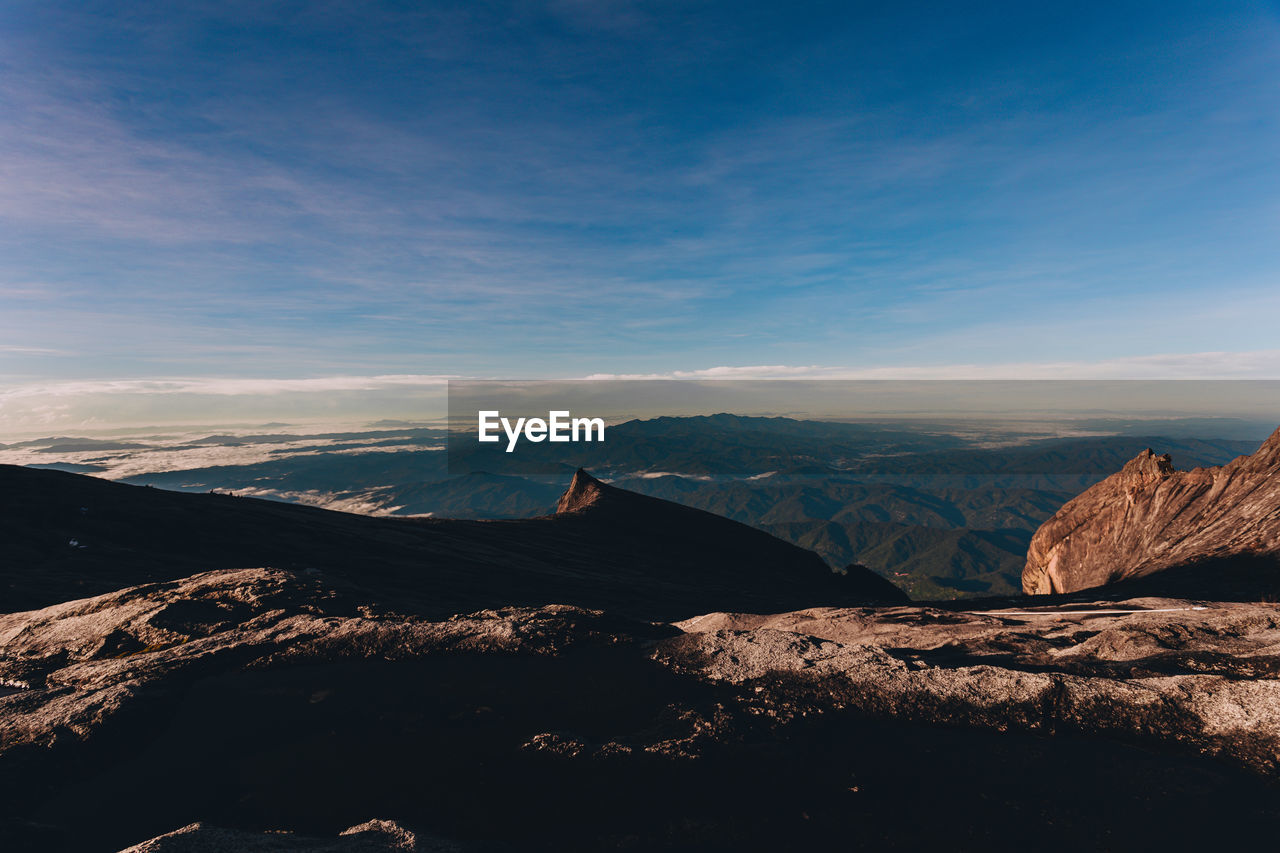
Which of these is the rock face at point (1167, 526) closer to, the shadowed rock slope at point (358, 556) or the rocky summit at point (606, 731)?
the shadowed rock slope at point (358, 556)

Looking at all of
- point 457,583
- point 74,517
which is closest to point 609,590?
point 457,583

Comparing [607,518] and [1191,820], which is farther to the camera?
[607,518]

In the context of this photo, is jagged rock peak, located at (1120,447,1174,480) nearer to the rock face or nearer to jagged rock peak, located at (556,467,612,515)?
the rock face

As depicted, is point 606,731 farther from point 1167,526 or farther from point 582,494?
point 582,494

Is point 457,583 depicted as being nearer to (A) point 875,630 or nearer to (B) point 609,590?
(B) point 609,590

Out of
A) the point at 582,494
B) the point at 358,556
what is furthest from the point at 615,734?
the point at 582,494

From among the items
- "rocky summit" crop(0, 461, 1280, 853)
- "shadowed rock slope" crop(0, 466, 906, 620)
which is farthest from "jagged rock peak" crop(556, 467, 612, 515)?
"rocky summit" crop(0, 461, 1280, 853)
